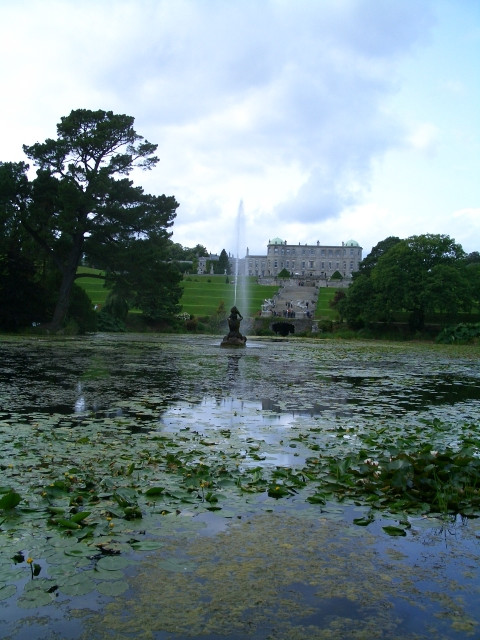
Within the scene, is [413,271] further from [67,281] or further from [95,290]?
[95,290]

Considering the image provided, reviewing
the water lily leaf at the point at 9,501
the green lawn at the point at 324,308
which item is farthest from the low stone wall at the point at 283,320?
the water lily leaf at the point at 9,501

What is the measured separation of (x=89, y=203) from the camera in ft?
95.5

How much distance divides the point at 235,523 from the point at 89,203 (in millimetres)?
27247

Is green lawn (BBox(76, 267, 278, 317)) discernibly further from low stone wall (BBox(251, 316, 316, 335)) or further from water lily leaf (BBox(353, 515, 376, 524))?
water lily leaf (BBox(353, 515, 376, 524))

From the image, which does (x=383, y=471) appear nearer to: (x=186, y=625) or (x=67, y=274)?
(x=186, y=625)

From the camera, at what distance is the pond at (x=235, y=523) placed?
8.68ft

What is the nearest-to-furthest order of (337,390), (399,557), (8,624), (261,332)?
(8,624), (399,557), (337,390), (261,332)

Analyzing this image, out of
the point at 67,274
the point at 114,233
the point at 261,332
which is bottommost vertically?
the point at 261,332

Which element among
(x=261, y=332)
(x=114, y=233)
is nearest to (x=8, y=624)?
(x=114, y=233)

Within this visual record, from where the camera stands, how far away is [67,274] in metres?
31.0

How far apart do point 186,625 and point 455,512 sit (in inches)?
92.7

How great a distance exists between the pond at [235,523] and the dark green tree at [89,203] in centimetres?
2302

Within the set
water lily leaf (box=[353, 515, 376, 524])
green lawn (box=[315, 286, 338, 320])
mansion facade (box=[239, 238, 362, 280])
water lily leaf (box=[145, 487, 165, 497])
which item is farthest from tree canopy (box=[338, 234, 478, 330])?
mansion facade (box=[239, 238, 362, 280])

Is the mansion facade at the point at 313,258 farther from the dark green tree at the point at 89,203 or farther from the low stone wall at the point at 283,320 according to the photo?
the dark green tree at the point at 89,203
